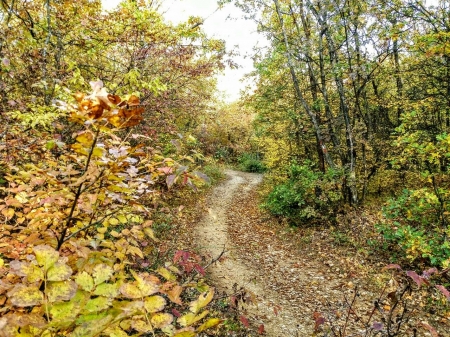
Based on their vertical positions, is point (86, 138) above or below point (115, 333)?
above

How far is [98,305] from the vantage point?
89cm

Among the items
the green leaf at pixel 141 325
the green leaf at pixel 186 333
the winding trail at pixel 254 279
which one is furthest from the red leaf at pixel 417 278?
the green leaf at pixel 141 325

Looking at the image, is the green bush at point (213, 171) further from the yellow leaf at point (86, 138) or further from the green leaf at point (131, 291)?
the green leaf at point (131, 291)

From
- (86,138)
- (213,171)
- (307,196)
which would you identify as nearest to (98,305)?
(86,138)

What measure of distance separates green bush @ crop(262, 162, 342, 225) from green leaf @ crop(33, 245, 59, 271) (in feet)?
32.0

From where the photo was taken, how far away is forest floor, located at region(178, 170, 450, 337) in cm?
525

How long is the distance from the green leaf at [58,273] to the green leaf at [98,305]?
115 mm

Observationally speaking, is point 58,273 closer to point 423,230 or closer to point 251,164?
point 423,230

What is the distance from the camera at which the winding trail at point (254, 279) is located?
5.31m

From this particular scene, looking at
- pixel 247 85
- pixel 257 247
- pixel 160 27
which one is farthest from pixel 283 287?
pixel 247 85

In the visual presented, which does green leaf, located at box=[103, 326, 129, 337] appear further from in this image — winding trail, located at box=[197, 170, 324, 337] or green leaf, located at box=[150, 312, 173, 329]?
winding trail, located at box=[197, 170, 324, 337]

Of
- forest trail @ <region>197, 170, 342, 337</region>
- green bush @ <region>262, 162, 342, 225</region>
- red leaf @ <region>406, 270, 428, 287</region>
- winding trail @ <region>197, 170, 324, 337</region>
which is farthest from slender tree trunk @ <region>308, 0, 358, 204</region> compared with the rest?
red leaf @ <region>406, 270, 428, 287</region>

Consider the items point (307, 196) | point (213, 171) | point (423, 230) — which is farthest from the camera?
point (213, 171)

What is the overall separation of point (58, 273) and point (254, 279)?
509 centimetres
